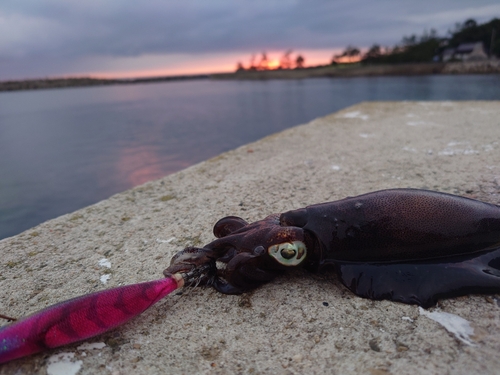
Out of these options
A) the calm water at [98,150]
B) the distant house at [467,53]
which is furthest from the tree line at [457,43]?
the calm water at [98,150]

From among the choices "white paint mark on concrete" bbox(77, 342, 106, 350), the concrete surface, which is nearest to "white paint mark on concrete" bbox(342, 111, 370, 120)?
the concrete surface

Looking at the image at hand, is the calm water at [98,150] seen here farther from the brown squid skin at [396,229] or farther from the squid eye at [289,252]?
the brown squid skin at [396,229]

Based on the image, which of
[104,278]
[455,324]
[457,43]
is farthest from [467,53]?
[104,278]

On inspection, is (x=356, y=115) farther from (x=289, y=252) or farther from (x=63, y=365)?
(x=63, y=365)

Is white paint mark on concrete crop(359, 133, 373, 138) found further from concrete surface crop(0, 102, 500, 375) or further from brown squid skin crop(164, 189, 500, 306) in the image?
brown squid skin crop(164, 189, 500, 306)

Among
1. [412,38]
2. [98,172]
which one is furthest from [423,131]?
[412,38]

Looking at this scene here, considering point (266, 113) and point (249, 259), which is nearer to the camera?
point (249, 259)

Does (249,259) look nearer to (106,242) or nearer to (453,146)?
(106,242)
